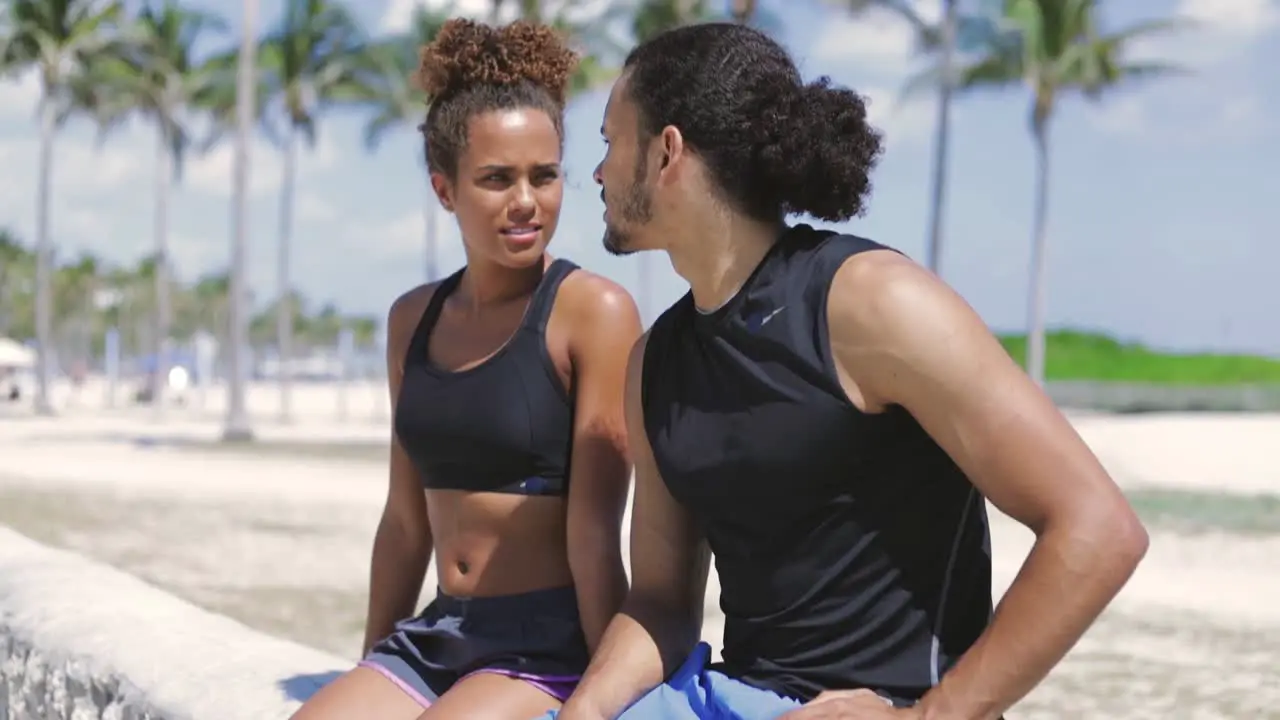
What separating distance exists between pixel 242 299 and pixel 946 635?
1179 inches

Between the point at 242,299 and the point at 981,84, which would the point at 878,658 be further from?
the point at 981,84

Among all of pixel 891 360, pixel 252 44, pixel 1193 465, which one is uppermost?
pixel 252 44

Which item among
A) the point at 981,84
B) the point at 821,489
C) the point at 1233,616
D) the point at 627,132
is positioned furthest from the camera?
the point at 981,84

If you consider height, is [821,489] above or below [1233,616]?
above

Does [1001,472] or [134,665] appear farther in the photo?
[134,665]

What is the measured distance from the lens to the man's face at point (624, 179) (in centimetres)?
211

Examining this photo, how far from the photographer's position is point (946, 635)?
6.51 feet

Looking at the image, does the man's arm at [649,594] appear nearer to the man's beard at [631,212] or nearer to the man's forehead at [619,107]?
the man's beard at [631,212]

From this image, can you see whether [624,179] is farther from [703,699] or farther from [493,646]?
[493,646]

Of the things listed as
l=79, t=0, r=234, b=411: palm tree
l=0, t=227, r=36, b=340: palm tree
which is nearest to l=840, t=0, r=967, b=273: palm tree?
l=79, t=0, r=234, b=411: palm tree

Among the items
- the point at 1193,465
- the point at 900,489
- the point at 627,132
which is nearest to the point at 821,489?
the point at 900,489

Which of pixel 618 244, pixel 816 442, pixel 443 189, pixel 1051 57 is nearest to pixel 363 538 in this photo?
pixel 443 189

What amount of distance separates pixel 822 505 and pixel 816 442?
0.30 feet

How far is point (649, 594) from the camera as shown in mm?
2252
